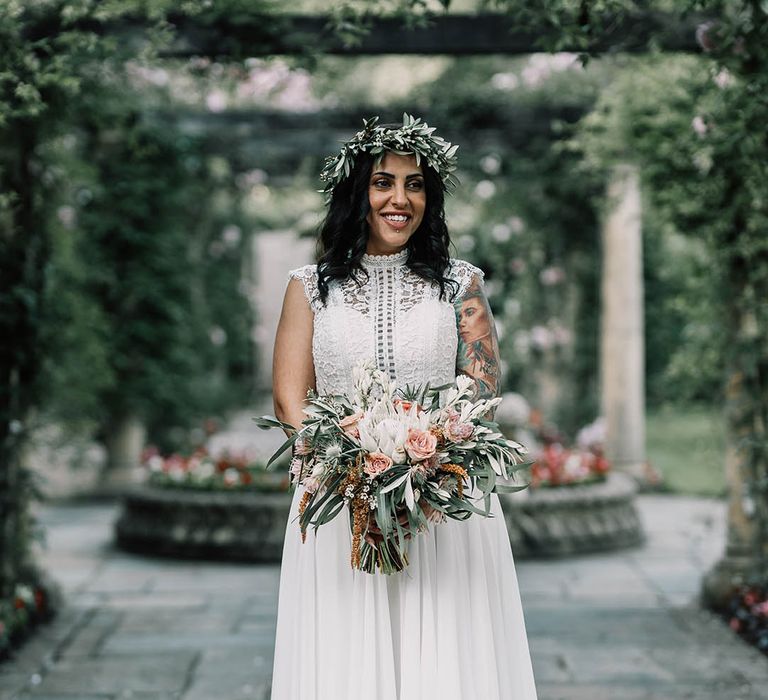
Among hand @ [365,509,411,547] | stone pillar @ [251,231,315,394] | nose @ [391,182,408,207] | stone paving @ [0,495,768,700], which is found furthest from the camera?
stone pillar @ [251,231,315,394]

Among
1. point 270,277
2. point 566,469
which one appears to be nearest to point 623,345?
point 566,469

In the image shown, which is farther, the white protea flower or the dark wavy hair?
the dark wavy hair

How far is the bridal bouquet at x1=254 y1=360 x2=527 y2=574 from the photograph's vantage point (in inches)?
105

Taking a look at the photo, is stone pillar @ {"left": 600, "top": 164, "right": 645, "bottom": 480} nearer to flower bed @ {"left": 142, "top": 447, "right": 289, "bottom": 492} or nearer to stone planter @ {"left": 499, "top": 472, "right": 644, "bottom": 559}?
stone planter @ {"left": 499, "top": 472, "right": 644, "bottom": 559}

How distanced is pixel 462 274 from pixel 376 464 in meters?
0.68

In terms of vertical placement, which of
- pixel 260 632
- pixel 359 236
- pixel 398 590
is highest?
pixel 359 236

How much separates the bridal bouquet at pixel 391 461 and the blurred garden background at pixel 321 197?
1.43m

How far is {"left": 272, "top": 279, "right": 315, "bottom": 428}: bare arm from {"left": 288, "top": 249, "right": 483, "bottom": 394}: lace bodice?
27 mm

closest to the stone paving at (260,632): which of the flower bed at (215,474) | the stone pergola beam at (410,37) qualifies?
the flower bed at (215,474)

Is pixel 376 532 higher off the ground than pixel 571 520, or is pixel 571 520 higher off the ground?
pixel 376 532

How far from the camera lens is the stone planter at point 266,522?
311 inches

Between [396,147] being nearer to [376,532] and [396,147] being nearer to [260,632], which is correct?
[376,532]

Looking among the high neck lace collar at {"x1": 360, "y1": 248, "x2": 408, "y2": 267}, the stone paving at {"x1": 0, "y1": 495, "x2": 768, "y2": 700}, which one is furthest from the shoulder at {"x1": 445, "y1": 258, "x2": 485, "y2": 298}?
the stone paving at {"x1": 0, "y1": 495, "x2": 768, "y2": 700}

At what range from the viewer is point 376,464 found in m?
2.66
